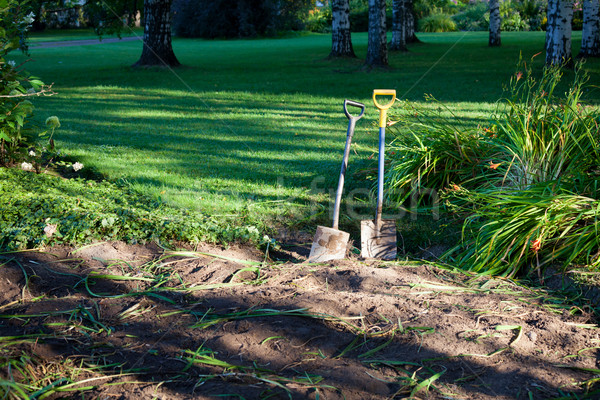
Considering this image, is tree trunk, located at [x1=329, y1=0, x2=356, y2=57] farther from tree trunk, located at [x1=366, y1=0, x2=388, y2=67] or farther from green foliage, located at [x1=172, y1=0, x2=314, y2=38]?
green foliage, located at [x1=172, y1=0, x2=314, y2=38]

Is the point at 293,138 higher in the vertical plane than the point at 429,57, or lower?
lower

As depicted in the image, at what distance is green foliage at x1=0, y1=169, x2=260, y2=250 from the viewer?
12.0 feet

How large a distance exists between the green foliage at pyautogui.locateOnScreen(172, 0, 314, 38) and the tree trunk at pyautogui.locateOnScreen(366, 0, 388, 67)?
70.2 feet

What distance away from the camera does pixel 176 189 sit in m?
5.09

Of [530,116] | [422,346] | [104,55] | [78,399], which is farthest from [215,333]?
[104,55]

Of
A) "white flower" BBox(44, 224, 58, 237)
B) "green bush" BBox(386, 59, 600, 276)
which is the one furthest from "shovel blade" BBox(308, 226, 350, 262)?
"white flower" BBox(44, 224, 58, 237)

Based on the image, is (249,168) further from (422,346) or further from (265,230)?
(422,346)

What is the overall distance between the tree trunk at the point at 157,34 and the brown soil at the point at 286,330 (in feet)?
42.7

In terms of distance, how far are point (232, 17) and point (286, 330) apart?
34772 millimetres

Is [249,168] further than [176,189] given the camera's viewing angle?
Yes

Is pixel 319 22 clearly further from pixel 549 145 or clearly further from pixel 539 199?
pixel 539 199

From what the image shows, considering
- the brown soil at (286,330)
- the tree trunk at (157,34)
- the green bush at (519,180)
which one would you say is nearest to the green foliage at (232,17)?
the tree trunk at (157,34)

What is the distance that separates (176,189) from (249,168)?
103cm

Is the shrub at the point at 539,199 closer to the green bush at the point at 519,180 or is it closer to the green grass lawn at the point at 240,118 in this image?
the green bush at the point at 519,180
